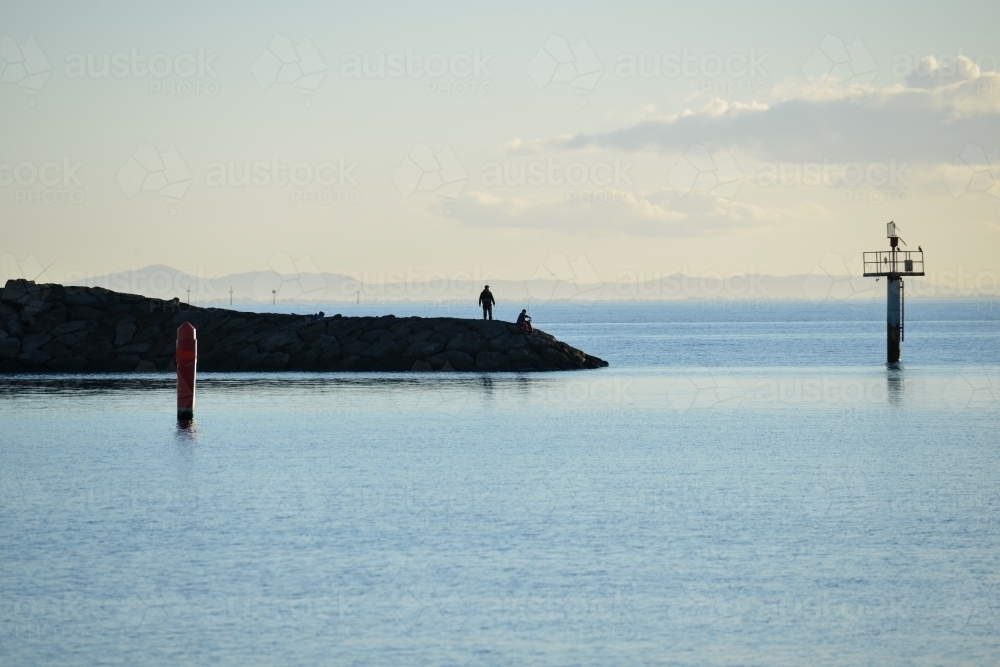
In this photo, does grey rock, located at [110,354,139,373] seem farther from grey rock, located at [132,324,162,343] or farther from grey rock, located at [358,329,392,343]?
grey rock, located at [358,329,392,343]

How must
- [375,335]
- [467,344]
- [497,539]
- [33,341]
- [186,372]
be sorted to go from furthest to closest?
[375,335]
[33,341]
[467,344]
[186,372]
[497,539]

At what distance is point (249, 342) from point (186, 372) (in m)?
20.0

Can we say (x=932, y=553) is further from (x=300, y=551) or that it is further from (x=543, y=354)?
(x=543, y=354)

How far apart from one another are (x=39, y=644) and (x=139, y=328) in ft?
125

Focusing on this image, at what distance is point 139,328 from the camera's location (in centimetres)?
4534

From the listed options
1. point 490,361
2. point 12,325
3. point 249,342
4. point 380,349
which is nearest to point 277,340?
point 249,342

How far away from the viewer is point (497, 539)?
40.7 feet

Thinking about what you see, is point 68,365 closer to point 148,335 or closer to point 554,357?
point 148,335

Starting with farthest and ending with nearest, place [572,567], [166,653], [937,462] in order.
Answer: [937,462], [572,567], [166,653]

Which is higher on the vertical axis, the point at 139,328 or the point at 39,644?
the point at 139,328

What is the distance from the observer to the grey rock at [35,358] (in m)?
42.1

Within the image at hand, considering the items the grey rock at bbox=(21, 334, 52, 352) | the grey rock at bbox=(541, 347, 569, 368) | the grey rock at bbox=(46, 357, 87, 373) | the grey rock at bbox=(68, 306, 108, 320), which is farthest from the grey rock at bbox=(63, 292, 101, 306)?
the grey rock at bbox=(541, 347, 569, 368)

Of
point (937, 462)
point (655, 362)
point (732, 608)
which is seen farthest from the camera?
point (655, 362)

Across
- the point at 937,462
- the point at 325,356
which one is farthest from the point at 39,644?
the point at 325,356
